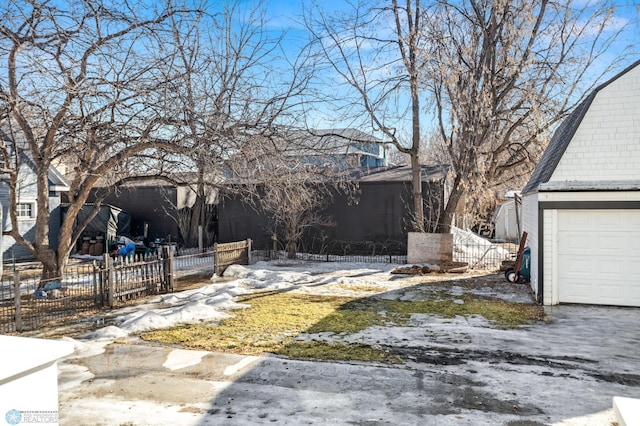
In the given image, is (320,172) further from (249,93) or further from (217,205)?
(217,205)

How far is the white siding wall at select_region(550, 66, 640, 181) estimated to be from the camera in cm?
1052

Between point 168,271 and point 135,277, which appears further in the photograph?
point 168,271

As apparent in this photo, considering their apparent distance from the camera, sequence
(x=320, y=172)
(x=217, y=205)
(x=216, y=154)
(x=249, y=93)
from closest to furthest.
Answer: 1. (x=216, y=154)
2. (x=249, y=93)
3. (x=320, y=172)
4. (x=217, y=205)

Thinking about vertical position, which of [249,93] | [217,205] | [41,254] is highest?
[249,93]

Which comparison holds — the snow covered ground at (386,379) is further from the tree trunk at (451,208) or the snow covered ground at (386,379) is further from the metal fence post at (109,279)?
the tree trunk at (451,208)

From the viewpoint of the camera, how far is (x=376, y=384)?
5.60m

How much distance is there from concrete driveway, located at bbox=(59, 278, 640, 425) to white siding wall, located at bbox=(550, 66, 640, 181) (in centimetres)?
446

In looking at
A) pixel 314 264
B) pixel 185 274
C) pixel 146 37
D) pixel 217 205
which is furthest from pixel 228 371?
pixel 217 205

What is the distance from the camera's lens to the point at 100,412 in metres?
4.84

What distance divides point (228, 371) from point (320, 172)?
5443mm
